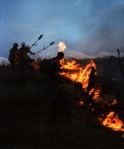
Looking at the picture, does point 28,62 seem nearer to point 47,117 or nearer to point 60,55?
point 60,55

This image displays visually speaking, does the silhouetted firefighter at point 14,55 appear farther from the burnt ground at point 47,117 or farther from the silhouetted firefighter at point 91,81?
the silhouetted firefighter at point 91,81

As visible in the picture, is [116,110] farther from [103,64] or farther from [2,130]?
[103,64]

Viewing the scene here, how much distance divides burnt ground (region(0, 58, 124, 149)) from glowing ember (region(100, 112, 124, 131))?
15.2 inches

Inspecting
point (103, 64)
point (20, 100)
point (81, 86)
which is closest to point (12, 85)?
point (20, 100)

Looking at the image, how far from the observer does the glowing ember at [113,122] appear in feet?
87.0

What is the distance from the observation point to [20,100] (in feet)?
90.8

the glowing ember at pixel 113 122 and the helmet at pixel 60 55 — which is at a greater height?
the helmet at pixel 60 55

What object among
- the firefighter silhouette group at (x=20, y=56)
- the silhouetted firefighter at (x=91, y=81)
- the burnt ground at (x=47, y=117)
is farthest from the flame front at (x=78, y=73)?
the firefighter silhouette group at (x=20, y=56)

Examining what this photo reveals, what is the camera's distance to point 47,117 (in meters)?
26.4

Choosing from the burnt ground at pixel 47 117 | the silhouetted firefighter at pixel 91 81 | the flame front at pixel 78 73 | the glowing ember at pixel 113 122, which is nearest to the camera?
the burnt ground at pixel 47 117

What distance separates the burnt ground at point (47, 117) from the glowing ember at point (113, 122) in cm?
39

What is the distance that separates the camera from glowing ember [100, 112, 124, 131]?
26531 millimetres

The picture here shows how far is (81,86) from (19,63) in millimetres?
4512

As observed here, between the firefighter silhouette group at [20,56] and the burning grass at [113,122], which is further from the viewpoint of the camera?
the firefighter silhouette group at [20,56]
